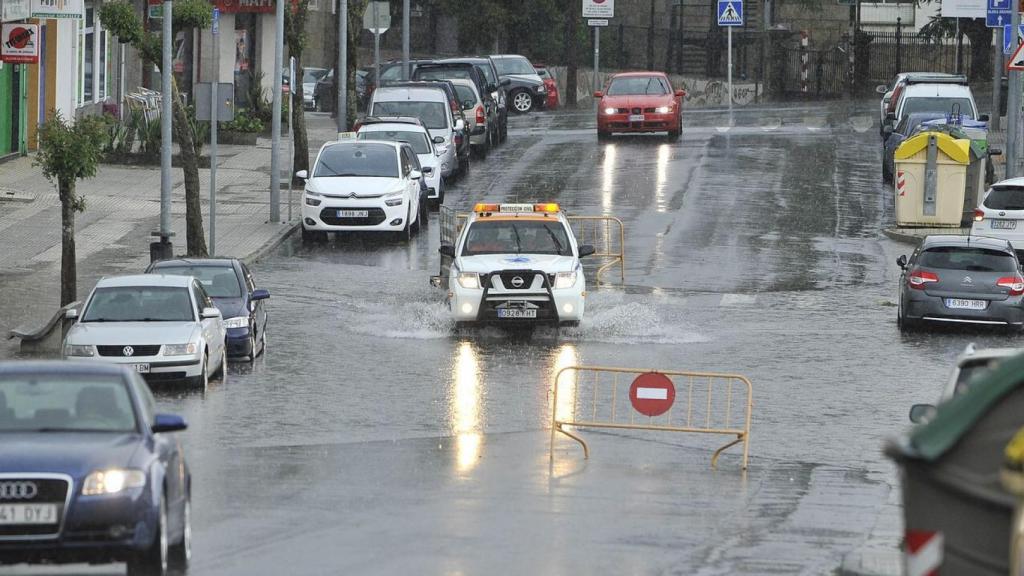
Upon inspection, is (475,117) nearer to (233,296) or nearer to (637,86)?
(637,86)

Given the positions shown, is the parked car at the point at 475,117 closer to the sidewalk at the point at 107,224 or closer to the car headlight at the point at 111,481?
the sidewalk at the point at 107,224

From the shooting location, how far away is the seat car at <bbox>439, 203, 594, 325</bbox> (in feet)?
81.6

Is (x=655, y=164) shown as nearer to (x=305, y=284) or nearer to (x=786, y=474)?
(x=305, y=284)

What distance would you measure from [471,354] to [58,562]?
509 inches

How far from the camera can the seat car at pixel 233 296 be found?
893 inches

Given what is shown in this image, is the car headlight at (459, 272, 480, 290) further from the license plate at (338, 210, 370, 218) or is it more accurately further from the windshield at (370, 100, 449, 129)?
the windshield at (370, 100, 449, 129)

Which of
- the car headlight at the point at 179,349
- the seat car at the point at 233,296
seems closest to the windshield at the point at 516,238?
the seat car at the point at 233,296

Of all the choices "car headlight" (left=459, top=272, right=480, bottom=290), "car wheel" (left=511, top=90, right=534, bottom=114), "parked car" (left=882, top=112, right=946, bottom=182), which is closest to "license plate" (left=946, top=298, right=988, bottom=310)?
"car headlight" (left=459, top=272, right=480, bottom=290)

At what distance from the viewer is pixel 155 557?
11062mm

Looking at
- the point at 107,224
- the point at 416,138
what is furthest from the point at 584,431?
the point at 416,138

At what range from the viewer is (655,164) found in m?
43.9

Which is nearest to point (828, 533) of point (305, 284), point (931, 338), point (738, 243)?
point (931, 338)

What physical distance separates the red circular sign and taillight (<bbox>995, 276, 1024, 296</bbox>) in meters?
9.88

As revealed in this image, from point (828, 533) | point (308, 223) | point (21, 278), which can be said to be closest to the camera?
point (828, 533)
